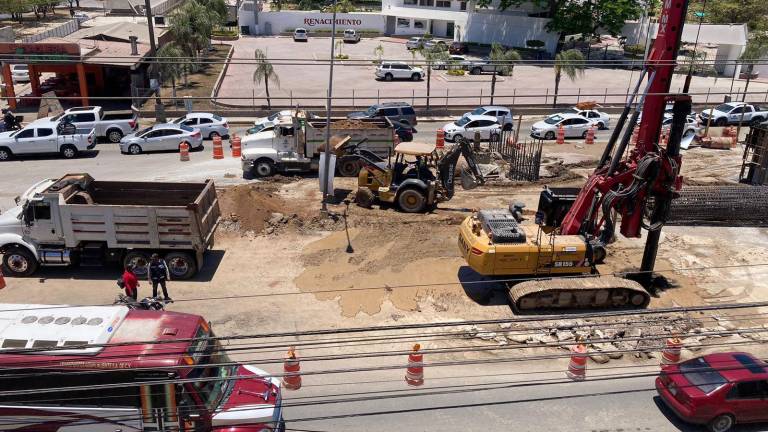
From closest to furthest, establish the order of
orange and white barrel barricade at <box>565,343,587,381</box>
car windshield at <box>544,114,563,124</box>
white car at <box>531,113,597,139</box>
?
orange and white barrel barricade at <box>565,343,587,381</box>, white car at <box>531,113,597,139</box>, car windshield at <box>544,114,563,124</box>

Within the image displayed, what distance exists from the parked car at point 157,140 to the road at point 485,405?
19909 mm

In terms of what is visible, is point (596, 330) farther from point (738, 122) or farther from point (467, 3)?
point (467, 3)

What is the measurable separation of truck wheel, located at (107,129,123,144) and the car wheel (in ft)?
97.5

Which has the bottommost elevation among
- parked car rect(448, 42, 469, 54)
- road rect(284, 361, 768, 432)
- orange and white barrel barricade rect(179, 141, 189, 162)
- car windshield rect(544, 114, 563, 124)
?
road rect(284, 361, 768, 432)

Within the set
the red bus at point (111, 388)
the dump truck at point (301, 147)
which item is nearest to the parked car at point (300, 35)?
the dump truck at point (301, 147)

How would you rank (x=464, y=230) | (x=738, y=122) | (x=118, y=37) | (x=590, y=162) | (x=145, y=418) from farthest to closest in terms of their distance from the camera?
(x=118, y=37)
(x=738, y=122)
(x=590, y=162)
(x=464, y=230)
(x=145, y=418)

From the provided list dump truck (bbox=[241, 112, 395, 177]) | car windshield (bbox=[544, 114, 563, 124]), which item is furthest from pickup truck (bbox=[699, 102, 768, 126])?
dump truck (bbox=[241, 112, 395, 177])

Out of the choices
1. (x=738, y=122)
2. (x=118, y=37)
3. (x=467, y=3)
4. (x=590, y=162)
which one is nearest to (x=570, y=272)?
(x=590, y=162)

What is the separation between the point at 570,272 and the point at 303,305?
7182 millimetres

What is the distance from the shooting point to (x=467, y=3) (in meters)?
70.6

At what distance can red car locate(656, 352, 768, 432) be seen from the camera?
1162 centimetres

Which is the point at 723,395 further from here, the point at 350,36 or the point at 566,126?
the point at 350,36

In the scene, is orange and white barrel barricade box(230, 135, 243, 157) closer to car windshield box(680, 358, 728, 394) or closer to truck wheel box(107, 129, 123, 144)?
truck wheel box(107, 129, 123, 144)

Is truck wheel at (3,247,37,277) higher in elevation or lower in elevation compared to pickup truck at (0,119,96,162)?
lower
